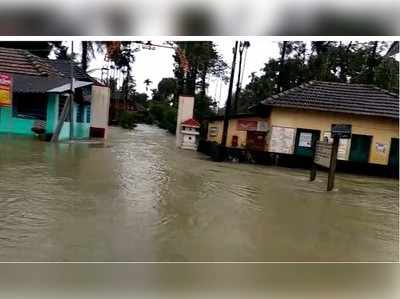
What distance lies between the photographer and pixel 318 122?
4891mm

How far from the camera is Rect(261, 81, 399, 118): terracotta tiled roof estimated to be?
4453 millimetres

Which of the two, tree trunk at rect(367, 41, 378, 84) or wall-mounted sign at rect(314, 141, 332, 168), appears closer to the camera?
tree trunk at rect(367, 41, 378, 84)

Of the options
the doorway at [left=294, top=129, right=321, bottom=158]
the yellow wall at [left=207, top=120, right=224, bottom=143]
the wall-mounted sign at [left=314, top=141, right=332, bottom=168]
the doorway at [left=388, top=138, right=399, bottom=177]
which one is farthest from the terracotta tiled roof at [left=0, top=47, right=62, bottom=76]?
the doorway at [left=388, top=138, right=399, bottom=177]

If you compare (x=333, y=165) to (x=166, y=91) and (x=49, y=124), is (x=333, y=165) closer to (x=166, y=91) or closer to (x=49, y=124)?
(x=166, y=91)

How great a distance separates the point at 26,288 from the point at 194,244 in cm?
143

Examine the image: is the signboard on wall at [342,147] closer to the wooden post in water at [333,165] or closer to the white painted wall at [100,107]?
the wooden post in water at [333,165]

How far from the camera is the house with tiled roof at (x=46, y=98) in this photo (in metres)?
4.23

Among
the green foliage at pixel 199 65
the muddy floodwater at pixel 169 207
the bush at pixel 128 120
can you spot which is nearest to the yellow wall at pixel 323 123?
the muddy floodwater at pixel 169 207

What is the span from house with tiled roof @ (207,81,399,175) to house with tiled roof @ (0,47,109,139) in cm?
129

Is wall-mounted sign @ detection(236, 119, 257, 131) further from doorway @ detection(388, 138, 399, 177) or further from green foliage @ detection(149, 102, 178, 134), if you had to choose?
doorway @ detection(388, 138, 399, 177)

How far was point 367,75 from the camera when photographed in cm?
435

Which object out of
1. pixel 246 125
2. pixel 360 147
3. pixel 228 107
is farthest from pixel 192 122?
pixel 360 147

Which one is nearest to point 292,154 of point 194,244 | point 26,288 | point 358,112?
point 358,112

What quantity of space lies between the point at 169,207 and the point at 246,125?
4.25 ft
